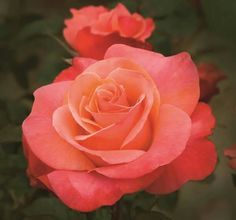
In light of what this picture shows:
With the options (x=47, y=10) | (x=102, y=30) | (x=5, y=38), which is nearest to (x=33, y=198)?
(x=102, y=30)

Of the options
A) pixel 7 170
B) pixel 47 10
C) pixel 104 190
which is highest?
pixel 104 190

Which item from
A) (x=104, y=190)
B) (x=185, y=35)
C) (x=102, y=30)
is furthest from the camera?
(x=185, y=35)

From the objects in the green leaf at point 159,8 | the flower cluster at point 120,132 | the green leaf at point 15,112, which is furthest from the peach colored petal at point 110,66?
the green leaf at point 159,8

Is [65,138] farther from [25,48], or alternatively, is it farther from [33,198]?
[25,48]

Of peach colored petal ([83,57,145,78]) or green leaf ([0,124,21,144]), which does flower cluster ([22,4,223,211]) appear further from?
Result: green leaf ([0,124,21,144])

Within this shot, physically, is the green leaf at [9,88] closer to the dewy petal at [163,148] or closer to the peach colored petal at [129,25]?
the peach colored petal at [129,25]

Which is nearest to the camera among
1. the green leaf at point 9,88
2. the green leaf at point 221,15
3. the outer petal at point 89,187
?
the outer petal at point 89,187
